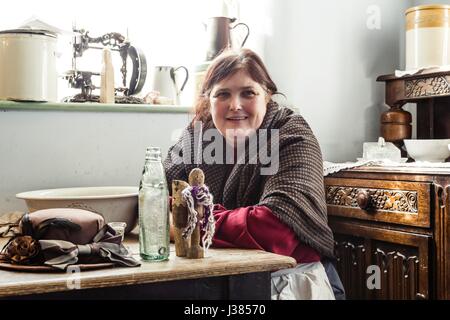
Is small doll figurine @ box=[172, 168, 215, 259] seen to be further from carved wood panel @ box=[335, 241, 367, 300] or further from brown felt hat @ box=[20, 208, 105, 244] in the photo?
carved wood panel @ box=[335, 241, 367, 300]

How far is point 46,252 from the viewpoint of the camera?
3.56ft

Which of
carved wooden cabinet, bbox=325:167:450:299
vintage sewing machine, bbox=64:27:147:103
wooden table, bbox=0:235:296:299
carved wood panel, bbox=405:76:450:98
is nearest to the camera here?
wooden table, bbox=0:235:296:299

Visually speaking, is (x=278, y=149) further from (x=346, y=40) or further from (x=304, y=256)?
(x=346, y=40)

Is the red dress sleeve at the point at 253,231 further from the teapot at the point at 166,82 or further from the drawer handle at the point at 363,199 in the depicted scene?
the teapot at the point at 166,82

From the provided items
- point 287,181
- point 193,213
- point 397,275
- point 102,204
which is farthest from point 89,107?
point 397,275

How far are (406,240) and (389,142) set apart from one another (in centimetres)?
62

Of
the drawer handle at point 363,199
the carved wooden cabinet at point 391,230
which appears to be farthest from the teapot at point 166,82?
the drawer handle at point 363,199

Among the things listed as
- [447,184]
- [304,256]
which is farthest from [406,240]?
[304,256]

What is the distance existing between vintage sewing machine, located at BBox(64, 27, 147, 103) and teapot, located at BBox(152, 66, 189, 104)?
0.32ft

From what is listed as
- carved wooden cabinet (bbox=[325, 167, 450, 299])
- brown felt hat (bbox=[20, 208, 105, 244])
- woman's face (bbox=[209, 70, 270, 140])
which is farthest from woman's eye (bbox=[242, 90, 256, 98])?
brown felt hat (bbox=[20, 208, 105, 244])

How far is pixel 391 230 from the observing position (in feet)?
6.16

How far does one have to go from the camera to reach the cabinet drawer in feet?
5.83

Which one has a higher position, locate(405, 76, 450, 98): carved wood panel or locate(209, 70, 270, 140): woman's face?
locate(405, 76, 450, 98): carved wood panel
